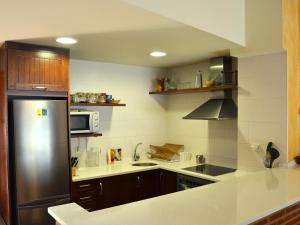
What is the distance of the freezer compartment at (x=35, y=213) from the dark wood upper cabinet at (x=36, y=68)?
1106 millimetres

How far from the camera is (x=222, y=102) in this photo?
337 cm

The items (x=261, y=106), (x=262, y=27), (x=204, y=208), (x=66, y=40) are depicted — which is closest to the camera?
(x=204, y=208)

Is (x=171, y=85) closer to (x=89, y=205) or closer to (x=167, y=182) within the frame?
(x=167, y=182)

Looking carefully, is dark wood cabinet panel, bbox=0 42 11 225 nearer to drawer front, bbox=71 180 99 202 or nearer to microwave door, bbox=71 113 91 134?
drawer front, bbox=71 180 99 202

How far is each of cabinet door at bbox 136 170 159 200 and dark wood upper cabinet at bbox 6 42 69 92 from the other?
1.41 m

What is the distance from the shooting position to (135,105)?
13.2 ft

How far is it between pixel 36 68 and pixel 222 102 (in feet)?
7.13

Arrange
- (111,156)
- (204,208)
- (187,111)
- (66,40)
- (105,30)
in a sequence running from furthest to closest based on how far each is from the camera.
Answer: (187,111) → (111,156) → (66,40) → (105,30) → (204,208)

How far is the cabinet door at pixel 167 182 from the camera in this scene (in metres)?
3.32

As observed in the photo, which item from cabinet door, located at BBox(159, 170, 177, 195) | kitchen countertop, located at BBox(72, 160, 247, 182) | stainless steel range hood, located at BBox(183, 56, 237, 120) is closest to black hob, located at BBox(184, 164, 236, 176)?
kitchen countertop, located at BBox(72, 160, 247, 182)

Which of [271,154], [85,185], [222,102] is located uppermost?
[222,102]

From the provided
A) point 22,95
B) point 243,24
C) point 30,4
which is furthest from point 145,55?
point 30,4

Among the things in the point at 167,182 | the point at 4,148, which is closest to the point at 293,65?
the point at 167,182

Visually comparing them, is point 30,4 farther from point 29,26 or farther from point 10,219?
point 10,219
